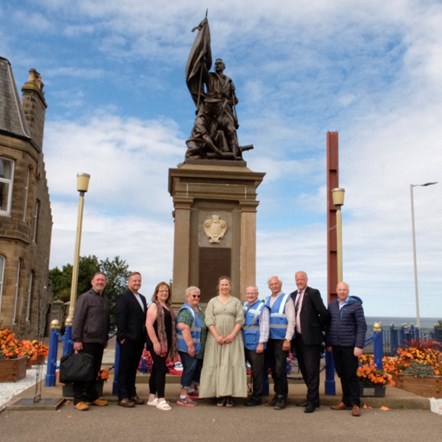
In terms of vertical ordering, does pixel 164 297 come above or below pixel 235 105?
below

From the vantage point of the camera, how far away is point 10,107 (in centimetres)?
1997

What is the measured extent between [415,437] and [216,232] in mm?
5759

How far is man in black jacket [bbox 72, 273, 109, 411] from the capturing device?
6.64m

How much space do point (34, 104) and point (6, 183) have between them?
4.92 m

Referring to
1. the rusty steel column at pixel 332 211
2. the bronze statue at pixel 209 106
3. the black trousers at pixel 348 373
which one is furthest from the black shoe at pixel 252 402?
the rusty steel column at pixel 332 211

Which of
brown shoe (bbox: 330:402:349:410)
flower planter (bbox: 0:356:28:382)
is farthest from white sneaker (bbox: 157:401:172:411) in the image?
flower planter (bbox: 0:356:28:382)

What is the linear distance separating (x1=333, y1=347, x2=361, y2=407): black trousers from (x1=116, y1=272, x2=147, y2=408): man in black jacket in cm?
272

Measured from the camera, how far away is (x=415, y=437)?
555cm

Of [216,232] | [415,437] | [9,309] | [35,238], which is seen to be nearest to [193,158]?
[216,232]

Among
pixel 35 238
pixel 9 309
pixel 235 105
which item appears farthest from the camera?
pixel 35 238

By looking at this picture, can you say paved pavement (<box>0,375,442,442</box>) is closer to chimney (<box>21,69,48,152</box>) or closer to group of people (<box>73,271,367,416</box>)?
group of people (<box>73,271,367,416</box>)

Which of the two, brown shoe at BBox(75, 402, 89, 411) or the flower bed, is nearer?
brown shoe at BBox(75, 402, 89, 411)

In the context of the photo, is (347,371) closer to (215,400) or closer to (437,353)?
(215,400)

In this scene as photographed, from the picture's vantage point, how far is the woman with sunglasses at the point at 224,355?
671cm
